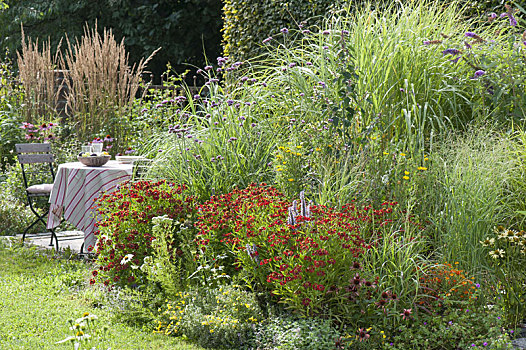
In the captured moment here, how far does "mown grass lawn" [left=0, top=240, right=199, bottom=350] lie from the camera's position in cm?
373

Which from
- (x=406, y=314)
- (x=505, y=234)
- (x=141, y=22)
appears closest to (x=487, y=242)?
(x=505, y=234)

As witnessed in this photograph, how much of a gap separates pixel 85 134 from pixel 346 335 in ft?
19.9

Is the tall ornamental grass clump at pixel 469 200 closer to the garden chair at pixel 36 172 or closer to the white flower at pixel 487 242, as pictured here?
the white flower at pixel 487 242

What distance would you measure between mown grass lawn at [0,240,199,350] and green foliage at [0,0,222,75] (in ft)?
31.1

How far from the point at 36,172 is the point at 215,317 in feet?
16.3

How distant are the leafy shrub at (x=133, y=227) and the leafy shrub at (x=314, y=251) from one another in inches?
24.2

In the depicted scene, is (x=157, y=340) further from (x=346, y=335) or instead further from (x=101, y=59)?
(x=101, y=59)

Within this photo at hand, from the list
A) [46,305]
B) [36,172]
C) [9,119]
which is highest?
[9,119]

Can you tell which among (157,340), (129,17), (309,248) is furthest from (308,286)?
(129,17)

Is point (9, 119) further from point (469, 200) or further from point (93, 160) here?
point (469, 200)

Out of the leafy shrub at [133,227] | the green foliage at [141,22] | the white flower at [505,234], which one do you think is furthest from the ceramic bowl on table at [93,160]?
the green foliage at [141,22]

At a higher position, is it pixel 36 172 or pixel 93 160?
pixel 93 160

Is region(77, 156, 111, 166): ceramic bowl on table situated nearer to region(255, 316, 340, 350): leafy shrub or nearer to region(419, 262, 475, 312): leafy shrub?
region(255, 316, 340, 350): leafy shrub

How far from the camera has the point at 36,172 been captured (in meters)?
7.84
